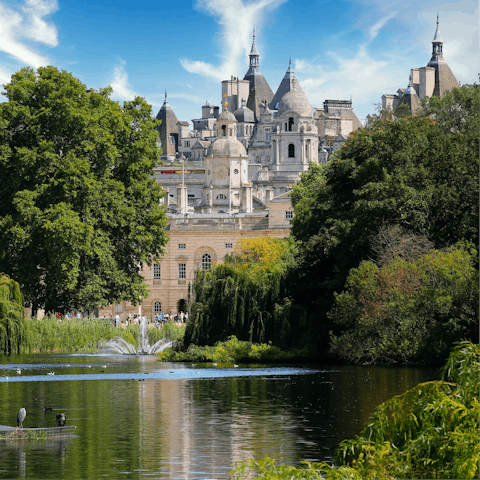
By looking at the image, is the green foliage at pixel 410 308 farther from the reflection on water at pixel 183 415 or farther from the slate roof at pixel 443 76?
the slate roof at pixel 443 76

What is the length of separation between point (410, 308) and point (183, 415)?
12697 mm

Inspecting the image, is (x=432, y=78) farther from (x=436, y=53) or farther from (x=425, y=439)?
(x=425, y=439)

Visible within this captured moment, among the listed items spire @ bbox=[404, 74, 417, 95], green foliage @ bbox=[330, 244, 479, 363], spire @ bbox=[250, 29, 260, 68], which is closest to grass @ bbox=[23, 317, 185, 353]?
green foliage @ bbox=[330, 244, 479, 363]

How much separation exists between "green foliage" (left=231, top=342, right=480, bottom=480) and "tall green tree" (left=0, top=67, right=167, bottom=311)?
3349 centimetres

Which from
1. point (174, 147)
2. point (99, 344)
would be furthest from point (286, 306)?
point (174, 147)

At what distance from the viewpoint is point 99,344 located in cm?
4391

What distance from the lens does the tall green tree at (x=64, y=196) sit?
4356 centimetres

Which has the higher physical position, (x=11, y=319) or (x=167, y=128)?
(x=167, y=128)

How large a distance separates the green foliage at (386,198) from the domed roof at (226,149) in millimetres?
74597

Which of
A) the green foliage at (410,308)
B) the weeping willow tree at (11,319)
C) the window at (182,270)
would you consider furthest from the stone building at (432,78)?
the green foliage at (410,308)

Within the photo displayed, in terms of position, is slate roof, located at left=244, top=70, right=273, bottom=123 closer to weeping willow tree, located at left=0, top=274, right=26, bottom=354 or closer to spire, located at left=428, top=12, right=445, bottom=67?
spire, located at left=428, top=12, right=445, bottom=67

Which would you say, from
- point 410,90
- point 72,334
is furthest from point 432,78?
point 72,334

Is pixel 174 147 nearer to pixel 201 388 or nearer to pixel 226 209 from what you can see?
pixel 226 209

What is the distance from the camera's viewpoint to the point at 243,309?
36.2 meters
